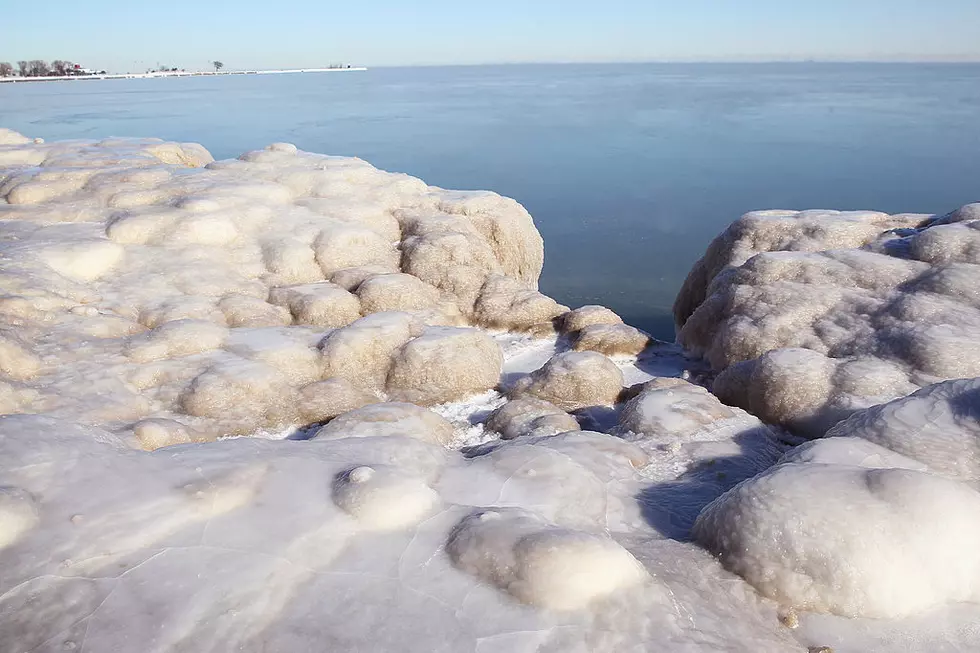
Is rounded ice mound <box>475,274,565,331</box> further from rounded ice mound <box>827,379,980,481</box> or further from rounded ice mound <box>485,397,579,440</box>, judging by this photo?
rounded ice mound <box>827,379,980,481</box>

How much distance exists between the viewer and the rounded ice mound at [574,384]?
7090mm

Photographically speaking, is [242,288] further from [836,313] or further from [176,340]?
[836,313]

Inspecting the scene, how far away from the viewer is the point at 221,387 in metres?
6.00

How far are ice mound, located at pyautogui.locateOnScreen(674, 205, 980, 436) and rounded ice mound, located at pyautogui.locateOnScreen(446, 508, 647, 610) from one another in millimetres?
4062

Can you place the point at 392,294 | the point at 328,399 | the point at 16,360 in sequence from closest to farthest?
the point at 16,360, the point at 328,399, the point at 392,294

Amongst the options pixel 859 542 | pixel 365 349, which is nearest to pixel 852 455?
pixel 859 542

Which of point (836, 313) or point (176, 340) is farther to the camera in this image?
point (836, 313)

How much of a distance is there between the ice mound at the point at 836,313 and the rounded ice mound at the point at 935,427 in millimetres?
1675

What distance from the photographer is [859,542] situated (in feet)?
9.58

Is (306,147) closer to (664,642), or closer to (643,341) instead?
(643,341)

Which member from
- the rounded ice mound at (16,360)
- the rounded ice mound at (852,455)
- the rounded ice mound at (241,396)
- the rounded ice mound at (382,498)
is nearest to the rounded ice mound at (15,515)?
the rounded ice mound at (382,498)

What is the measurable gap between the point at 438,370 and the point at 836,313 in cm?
463

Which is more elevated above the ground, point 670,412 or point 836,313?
point 836,313

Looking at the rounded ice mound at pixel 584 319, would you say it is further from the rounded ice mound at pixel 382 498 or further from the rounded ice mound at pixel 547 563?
the rounded ice mound at pixel 547 563
